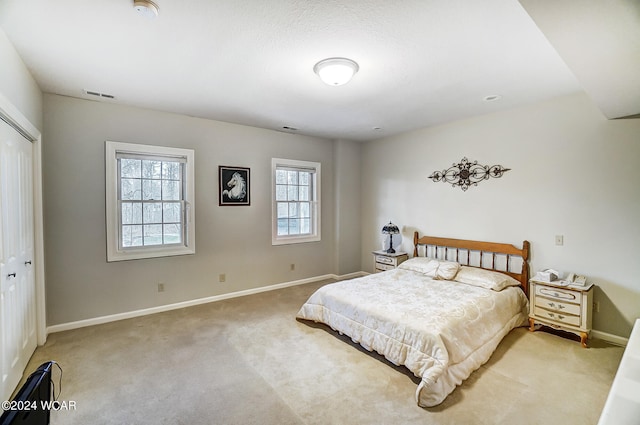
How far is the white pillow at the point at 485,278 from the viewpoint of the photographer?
3449 mm

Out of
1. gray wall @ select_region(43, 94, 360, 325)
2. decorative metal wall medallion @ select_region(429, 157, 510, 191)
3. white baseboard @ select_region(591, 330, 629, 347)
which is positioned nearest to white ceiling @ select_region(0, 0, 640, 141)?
gray wall @ select_region(43, 94, 360, 325)

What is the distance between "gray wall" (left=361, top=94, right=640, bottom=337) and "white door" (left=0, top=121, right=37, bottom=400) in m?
4.78

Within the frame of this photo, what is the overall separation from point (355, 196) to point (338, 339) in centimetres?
322

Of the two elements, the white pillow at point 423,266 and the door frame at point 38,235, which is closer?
the door frame at point 38,235

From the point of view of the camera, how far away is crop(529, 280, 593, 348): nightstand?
9.77ft

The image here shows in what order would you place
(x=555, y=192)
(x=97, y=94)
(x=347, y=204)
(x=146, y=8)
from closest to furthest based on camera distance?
(x=146, y=8)
(x=97, y=94)
(x=555, y=192)
(x=347, y=204)

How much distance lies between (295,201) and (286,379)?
325 centimetres

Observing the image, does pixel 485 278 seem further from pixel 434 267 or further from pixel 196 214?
pixel 196 214

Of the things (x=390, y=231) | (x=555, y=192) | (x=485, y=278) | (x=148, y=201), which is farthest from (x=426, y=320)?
(x=148, y=201)

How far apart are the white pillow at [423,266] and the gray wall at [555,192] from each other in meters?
0.56

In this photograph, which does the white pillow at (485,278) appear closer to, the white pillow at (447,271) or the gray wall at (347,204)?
the white pillow at (447,271)

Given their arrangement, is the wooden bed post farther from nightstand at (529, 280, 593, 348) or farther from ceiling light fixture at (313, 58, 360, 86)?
ceiling light fixture at (313, 58, 360, 86)

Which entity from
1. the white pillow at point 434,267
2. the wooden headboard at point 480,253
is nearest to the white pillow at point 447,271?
the white pillow at point 434,267

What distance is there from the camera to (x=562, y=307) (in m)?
3.10
